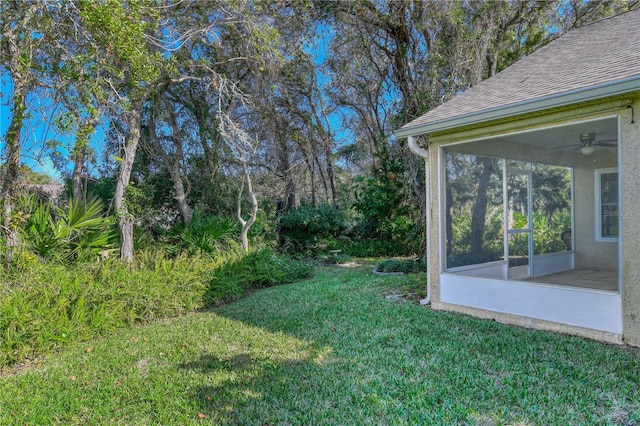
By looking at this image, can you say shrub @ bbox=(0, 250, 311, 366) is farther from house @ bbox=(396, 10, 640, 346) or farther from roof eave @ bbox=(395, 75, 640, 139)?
roof eave @ bbox=(395, 75, 640, 139)

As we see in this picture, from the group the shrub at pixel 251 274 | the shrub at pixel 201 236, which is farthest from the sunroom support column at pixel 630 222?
the shrub at pixel 201 236

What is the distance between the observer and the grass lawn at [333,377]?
309 cm

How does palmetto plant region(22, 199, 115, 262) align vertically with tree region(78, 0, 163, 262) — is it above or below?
below

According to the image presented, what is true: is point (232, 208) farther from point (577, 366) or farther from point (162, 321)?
point (577, 366)

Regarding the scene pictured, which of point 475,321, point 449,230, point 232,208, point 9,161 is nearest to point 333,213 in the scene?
point 232,208

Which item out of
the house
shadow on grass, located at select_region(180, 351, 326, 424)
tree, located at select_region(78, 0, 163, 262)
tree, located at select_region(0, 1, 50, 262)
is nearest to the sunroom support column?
the house

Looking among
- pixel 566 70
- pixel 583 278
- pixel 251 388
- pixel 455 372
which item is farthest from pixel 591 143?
pixel 251 388

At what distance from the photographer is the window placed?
740 cm

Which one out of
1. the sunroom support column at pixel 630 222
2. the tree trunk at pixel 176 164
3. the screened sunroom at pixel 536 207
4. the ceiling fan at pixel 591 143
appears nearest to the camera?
the sunroom support column at pixel 630 222

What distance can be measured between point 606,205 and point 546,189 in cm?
128

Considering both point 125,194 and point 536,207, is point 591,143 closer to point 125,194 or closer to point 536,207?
point 536,207

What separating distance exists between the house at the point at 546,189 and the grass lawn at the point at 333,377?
488 mm

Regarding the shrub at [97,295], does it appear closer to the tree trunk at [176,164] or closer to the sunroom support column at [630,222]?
the tree trunk at [176,164]

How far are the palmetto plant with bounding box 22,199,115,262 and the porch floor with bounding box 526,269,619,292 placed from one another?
7621 mm
